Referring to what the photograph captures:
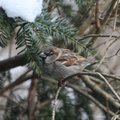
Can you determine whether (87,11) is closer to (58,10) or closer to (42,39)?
(58,10)

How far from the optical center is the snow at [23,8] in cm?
135

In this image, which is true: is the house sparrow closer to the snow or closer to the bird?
the bird

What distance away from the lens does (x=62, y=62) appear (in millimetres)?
1947

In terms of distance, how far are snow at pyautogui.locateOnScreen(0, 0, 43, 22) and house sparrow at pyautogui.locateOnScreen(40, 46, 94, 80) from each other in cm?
37

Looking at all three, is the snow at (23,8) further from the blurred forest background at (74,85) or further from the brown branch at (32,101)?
the brown branch at (32,101)

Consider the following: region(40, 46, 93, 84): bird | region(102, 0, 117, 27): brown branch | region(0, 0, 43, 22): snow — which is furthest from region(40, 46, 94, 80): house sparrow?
region(0, 0, 43, 22): snow

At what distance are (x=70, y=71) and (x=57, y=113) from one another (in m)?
0.25

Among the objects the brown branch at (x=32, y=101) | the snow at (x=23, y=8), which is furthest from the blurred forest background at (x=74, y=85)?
the snow at (x=23, y=8)

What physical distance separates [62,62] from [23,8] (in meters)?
0.61

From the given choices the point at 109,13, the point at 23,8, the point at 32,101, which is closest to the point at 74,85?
the point at 32,101

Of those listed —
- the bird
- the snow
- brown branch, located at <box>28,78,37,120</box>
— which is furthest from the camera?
brown branch, located at <box>28,78,37,120</box>

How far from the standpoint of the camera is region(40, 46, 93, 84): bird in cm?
181

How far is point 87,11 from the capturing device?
2.09 meters

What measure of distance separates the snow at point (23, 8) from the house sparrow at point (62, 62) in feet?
1.23
